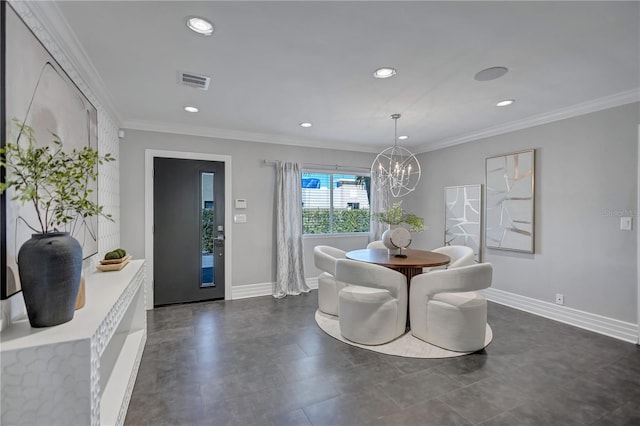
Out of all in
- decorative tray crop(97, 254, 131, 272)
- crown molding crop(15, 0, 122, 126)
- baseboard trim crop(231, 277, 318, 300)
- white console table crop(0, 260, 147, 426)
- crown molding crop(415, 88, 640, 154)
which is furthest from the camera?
baseboard trim crop(231, 277, 318, 300)

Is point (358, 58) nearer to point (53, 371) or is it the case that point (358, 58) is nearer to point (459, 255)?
point (53, 371)

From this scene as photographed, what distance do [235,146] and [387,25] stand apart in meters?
3.19

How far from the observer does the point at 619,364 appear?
2654 millimetres

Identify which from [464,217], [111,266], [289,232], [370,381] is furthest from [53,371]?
[464,217]

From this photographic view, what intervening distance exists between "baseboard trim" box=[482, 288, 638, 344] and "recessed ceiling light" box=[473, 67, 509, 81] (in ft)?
9.53

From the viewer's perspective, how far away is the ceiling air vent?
2721mm

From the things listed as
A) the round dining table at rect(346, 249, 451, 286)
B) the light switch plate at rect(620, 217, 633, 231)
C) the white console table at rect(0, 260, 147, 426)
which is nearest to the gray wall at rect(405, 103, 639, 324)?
the light switch plate at rect(620, 217, 633, 231)

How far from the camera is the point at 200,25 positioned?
2006 mm

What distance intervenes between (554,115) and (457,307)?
2.77 metres

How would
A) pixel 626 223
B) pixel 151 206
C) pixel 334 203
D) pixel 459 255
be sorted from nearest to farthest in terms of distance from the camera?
pixel 626 223 < pixel 459 255 < pixel 151 206 < pixel 334 203

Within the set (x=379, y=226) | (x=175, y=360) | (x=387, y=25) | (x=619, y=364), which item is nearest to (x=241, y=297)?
(x=175, y=360)

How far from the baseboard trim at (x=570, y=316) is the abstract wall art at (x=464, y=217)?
2.05 feet

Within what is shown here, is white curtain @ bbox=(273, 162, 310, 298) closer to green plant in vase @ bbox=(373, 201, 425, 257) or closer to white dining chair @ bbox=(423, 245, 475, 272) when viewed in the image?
green plant in vase @ bbox=(373, 201, 425, 257)

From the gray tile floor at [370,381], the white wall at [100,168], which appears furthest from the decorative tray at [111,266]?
the gray tile floor at [370,381]
